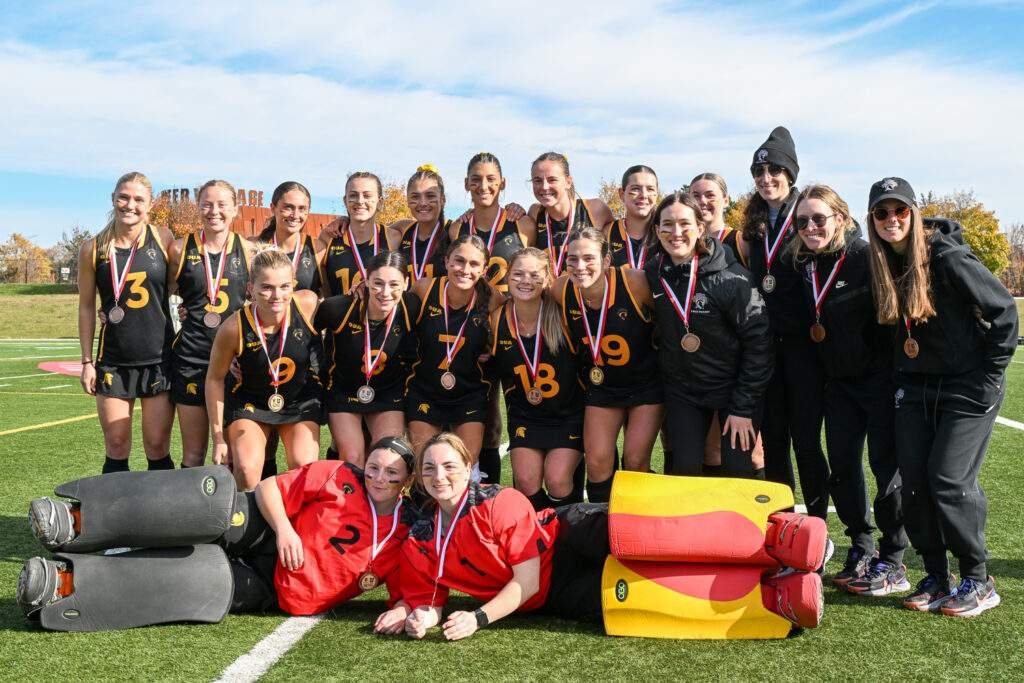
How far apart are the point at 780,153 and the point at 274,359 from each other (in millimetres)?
2603

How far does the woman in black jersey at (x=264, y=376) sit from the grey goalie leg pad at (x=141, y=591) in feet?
2.72

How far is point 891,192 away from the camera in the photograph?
11.5 feet

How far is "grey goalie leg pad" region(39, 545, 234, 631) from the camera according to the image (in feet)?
10.7

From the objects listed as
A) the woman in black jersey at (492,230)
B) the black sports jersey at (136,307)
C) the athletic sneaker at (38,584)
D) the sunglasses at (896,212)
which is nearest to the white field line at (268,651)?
the athletic sneaker at (38,584)

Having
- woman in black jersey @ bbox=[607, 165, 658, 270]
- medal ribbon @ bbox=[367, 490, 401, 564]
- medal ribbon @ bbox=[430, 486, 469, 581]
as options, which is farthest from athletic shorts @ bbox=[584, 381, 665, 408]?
medal ribbon @ bbox=[367, 490, 401, 564]

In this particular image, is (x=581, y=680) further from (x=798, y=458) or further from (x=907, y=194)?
(x=907, y=194)

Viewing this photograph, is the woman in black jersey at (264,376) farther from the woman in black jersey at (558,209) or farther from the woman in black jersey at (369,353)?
the woman in black jersey at (558,209)

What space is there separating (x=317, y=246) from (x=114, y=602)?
2.43 m

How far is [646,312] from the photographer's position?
4.23 meters

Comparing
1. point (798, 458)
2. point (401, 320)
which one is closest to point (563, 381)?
point (401, 320)

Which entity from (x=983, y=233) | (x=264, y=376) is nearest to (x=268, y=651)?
(x=264, y=376)

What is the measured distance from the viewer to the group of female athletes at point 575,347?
137 inches

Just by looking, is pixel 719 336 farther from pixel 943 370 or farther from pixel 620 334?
pixel 943 370

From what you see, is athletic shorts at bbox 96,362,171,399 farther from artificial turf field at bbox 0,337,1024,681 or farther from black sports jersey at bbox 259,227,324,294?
artificial turf field at bbox 0,337,1024,681
